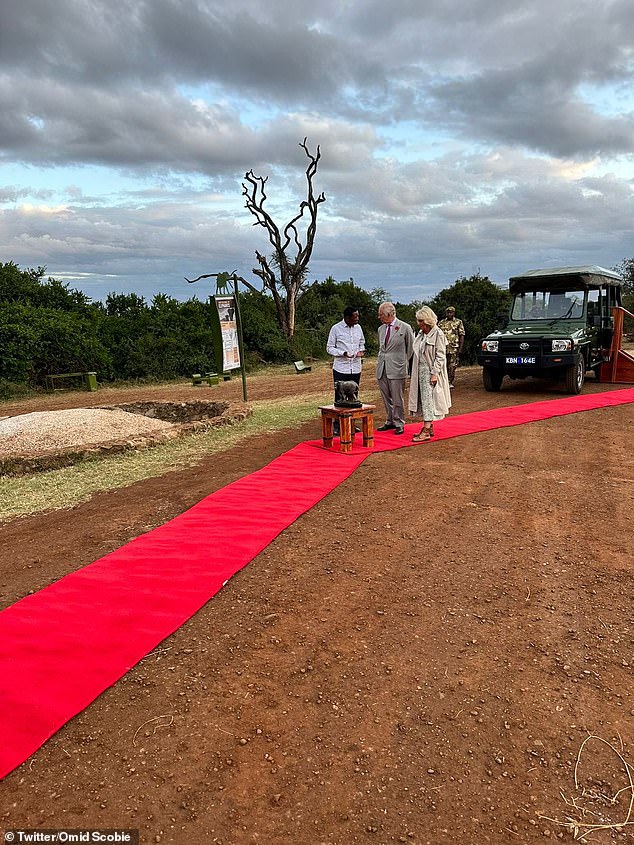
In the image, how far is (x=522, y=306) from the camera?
1228 centimetres

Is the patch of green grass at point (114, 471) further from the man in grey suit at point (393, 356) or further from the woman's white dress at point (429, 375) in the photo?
the woman's white dress at point (429, 375)

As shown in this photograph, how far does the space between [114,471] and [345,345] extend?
10.7 ft

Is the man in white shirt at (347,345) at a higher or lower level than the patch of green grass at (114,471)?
higher

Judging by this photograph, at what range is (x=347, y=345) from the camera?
25.7 ft

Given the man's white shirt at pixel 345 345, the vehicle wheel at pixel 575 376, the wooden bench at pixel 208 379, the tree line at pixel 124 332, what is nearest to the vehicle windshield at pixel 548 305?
the vehicle wheel at pixel 575 376

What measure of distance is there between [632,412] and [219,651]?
27.9 feet

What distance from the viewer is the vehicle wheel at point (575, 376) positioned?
36.7 ft

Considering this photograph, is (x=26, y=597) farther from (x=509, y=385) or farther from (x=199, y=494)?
(x=509, y=385)

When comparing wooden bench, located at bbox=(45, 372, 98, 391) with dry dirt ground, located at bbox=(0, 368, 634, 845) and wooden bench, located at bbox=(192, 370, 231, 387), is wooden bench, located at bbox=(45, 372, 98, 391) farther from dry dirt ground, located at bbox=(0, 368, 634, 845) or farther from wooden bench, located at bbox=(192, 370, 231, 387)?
dry dirt ground, located at bbox=(0, 368, 634, 845)

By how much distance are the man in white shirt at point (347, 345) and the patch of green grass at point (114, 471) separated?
183 cm

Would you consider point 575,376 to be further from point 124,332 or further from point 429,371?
point 124,332

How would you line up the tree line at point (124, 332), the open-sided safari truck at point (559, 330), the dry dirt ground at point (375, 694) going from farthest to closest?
1. the tree line at point (124, 332)
2. the open-sided safari truck at point (559, 330)
3. the dry dirt ground at point (375, 694)

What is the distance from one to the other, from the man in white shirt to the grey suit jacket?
1.00ft

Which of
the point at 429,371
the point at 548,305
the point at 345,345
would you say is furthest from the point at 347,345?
the point at 548,305
